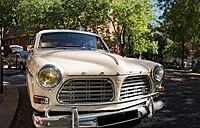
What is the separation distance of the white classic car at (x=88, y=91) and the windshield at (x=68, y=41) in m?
0.98

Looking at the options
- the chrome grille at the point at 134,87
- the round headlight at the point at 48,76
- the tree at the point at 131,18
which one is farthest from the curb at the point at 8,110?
the tree at the point at 131,18

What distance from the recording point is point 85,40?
5316 millimetres

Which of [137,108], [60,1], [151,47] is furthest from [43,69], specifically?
[151,47]

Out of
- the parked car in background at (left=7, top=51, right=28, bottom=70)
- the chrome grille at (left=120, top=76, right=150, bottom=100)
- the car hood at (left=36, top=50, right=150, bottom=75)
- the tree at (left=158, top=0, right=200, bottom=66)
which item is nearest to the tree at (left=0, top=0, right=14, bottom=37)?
the parked car in background at (left=7, top=51, right=28, bottom=70)

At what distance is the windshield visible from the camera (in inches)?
196

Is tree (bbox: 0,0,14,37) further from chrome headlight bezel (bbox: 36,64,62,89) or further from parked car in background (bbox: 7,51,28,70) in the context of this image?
chrome headlight bezel (bbox: 36,64,62,89)

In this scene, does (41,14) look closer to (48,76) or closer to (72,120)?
(48,76)

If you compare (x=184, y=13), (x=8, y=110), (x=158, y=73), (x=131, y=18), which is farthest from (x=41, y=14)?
(x=158, y=73)

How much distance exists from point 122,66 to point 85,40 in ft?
5.91

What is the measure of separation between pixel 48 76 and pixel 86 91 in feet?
1.71

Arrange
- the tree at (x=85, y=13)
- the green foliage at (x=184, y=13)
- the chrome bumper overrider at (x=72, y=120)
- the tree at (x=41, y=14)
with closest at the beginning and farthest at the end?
the chrome bumper overrider at (x=72, y=120) → the green foliage at (x=184, y=13) → the tree at (x=85, y=13) → the tree at (x=41, y=14)

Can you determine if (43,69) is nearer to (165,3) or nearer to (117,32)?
(165,3)

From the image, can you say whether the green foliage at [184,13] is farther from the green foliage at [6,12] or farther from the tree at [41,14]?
the green foliage at [6,12]

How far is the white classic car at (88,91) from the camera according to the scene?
10.9 ft
